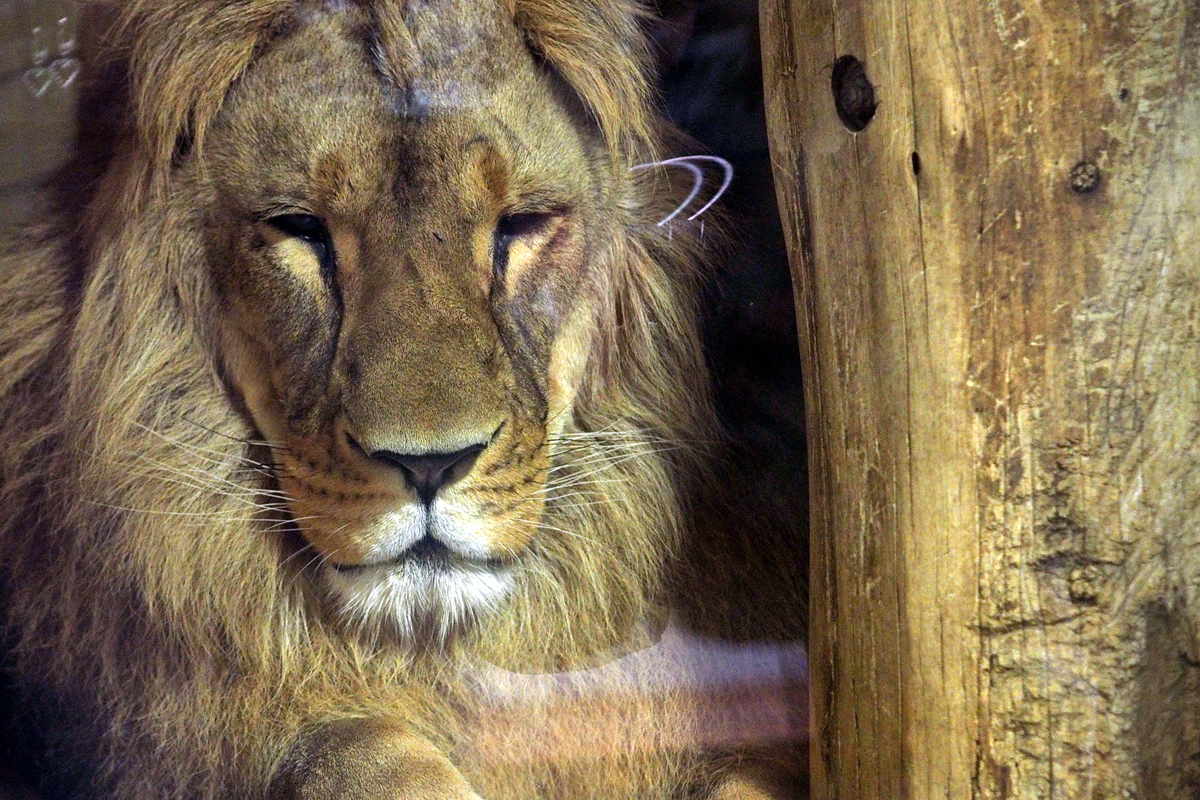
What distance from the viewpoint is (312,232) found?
1073mm

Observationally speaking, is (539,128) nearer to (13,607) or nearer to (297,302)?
(297,302)

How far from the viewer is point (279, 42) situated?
1070 millimetres

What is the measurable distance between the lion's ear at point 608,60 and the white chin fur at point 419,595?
48cm

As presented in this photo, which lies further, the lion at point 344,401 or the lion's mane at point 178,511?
the lion's mane at point 178,511

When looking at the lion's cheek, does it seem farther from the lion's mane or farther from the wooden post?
the wooden post

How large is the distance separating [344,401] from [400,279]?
13cm

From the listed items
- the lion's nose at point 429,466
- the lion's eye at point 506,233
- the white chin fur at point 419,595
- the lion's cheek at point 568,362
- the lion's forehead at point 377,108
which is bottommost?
the white chin fur at point 419,595

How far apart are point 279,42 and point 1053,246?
729mm

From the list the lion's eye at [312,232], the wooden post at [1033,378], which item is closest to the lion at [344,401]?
the lion's eye at [312,232]

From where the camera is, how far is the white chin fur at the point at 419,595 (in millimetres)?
1103

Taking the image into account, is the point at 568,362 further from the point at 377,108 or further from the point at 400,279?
the point at 377,108

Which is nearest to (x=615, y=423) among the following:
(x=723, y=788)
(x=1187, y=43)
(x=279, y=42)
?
(x=723, y=788)

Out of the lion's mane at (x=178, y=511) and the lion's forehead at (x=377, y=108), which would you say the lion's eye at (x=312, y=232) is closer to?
the lion's forehead at (x=377, y=108)

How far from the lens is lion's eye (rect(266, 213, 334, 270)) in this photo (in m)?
1.07
